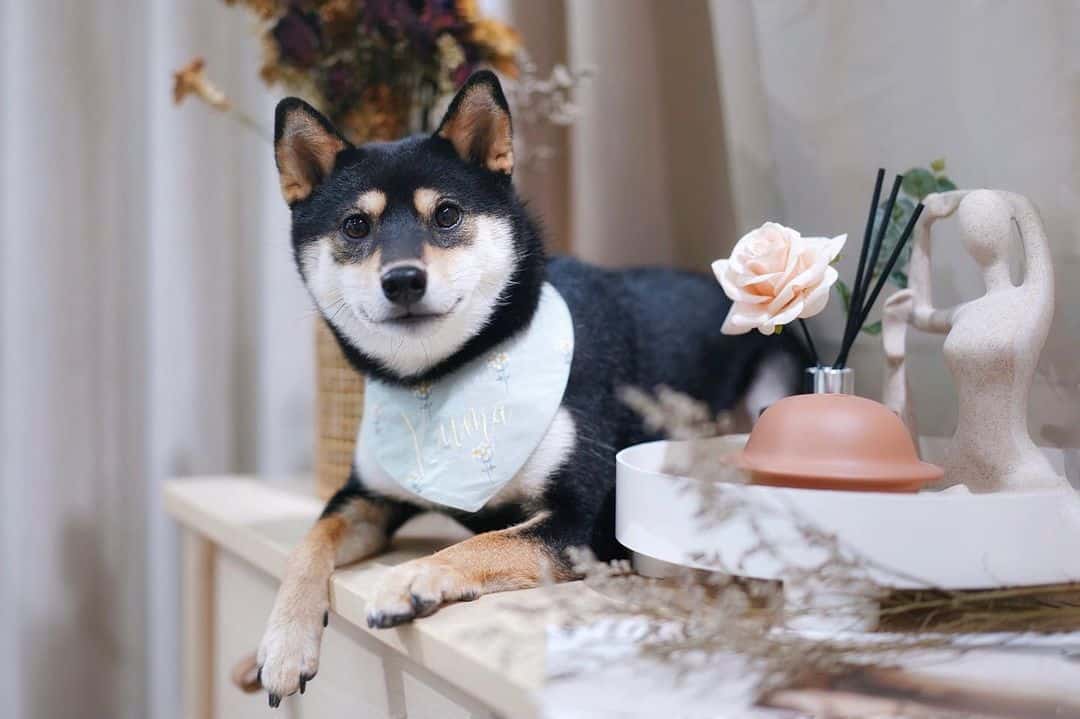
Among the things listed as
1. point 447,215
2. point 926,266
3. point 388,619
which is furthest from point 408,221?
point 926,266

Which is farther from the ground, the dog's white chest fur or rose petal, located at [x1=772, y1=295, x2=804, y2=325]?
rose petal, located at [x1=772, y1=295, x2=804, y2=325]

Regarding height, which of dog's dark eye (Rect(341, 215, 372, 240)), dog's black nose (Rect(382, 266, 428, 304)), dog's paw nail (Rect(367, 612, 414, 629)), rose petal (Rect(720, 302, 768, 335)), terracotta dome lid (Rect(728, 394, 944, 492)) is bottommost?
dog's paw nail (Rect(367, 612, 414, 629))

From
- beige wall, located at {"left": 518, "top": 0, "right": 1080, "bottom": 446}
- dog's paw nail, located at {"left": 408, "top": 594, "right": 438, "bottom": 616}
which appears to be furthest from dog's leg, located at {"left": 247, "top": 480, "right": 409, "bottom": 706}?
beige wall, located at {"left": 518, "top": 0, "right": 1080, "bottom": 446}

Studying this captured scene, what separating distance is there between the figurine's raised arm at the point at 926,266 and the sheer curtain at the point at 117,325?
1.06m

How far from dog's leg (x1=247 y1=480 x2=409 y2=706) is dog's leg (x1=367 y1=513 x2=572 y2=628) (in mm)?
85

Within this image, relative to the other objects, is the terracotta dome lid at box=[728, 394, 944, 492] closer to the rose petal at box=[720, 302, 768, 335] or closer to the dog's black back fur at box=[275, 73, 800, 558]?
the rose petal at box=[720, 302, 768, 335]

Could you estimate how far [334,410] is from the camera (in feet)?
3.86

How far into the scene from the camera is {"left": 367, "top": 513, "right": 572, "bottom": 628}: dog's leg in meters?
0.69

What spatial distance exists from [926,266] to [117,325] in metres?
1.31

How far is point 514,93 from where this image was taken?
1.25 metres

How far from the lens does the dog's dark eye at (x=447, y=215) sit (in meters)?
0.85

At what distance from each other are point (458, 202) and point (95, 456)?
100 centimetres

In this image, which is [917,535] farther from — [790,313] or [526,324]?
[526,324]

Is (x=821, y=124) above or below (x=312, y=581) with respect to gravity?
above
